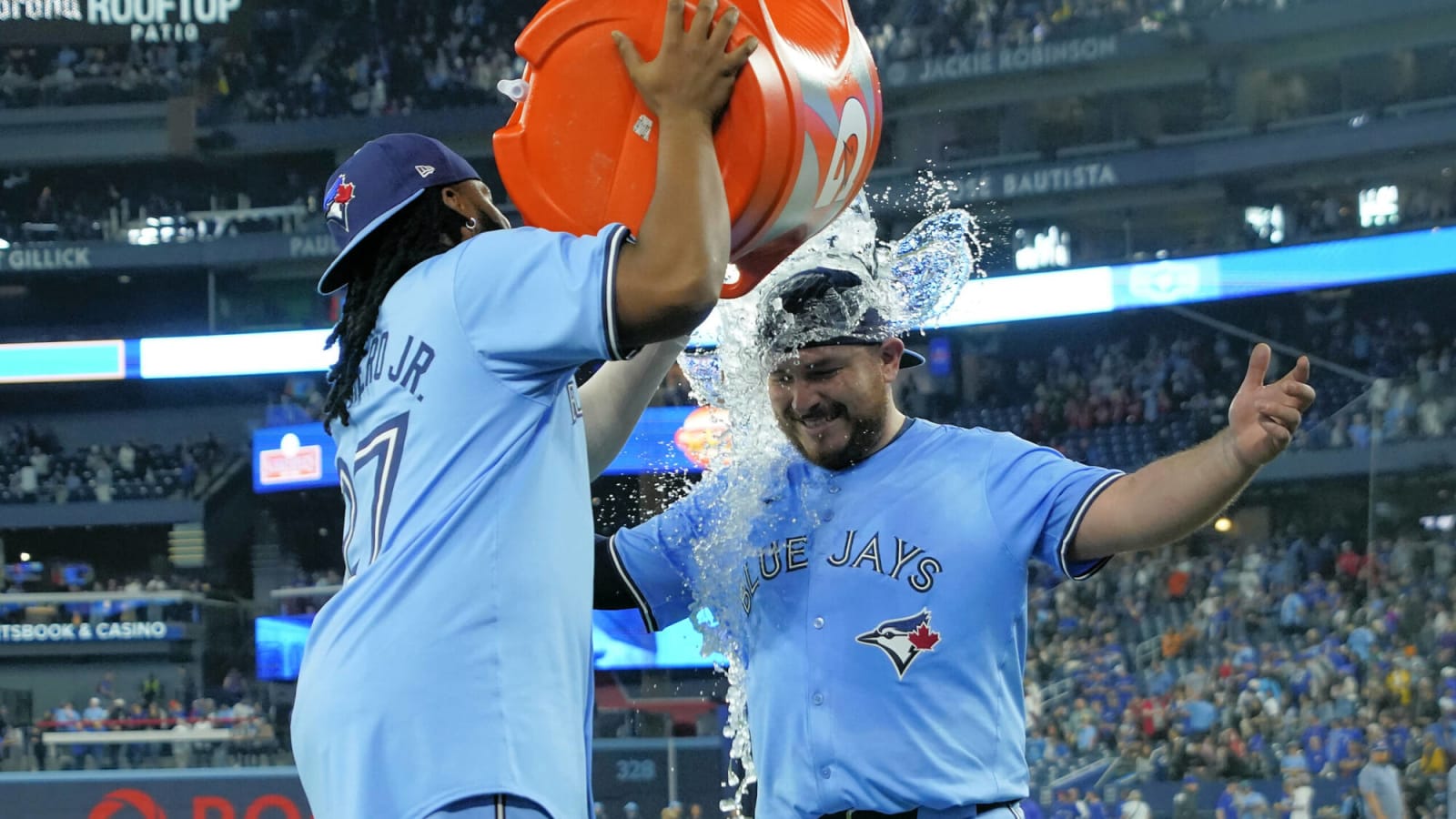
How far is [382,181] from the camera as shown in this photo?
2184 millimetres

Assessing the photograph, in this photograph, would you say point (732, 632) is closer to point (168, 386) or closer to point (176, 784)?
point (176, 784)

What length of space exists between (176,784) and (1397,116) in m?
15.9

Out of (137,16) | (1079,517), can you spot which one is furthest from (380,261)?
(137,16)

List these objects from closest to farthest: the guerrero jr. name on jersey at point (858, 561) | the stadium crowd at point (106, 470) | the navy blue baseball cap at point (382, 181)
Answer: the navy blue baseball cap at point (382, 181) → the guerrero jr. name on jersey at point (858, 561) → the stadium crowd at point (106, 470)

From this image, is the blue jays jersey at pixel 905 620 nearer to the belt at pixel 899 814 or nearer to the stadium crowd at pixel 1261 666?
the belt at pixel 899 814

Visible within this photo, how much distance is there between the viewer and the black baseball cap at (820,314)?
2861 millimetres

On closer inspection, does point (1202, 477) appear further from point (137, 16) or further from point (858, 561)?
point (137, 16)

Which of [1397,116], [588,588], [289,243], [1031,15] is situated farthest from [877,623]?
[289,243]

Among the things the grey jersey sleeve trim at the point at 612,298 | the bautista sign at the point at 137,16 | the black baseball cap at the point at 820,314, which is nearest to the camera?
the grey jersey sleeve trim at the point at 612,298

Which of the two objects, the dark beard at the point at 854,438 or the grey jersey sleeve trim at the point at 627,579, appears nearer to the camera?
the dark beard at the point at 854,438

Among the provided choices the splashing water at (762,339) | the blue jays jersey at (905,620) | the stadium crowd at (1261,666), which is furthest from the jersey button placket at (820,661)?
the stadium crowd at (1261,666)

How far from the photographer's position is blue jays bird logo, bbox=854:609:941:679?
2.70 meters

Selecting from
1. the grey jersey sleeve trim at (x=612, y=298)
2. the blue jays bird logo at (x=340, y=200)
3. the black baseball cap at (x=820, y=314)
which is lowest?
the grey jersey sleeve trim at (x=612, y=298)

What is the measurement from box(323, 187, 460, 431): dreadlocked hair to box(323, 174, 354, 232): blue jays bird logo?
0.15 ft
